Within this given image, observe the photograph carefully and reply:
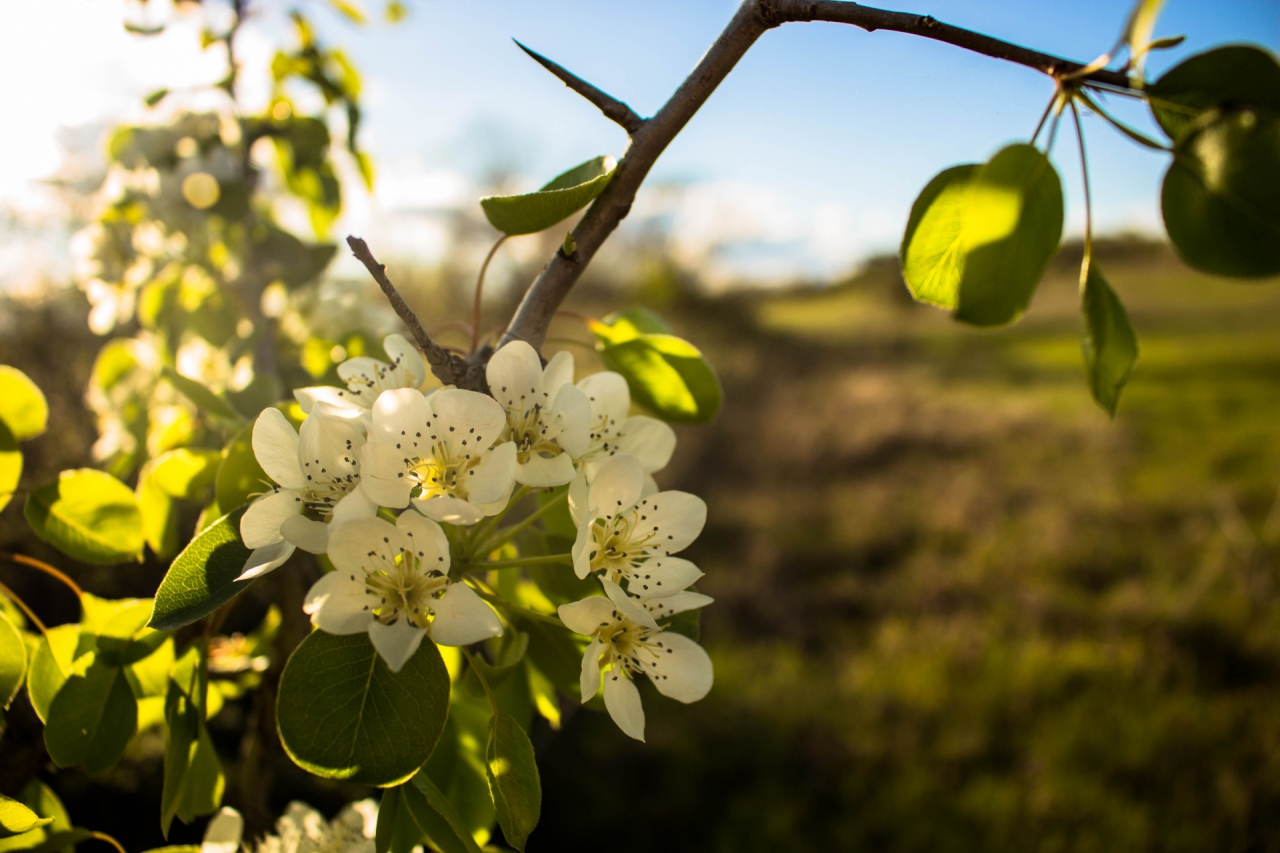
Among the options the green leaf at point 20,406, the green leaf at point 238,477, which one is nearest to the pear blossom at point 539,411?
the green leaf at point 238,477

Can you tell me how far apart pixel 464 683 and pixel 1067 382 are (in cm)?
665

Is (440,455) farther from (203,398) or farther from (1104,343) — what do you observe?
(1104,343)

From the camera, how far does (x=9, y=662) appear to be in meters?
0.56

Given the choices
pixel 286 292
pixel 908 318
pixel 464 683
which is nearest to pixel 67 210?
pixel 286 292

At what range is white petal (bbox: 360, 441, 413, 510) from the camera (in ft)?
1.49

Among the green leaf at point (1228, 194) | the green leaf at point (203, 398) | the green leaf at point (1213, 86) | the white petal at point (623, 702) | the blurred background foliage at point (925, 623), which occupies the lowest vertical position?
the blurred background foliage at point (925, 623)

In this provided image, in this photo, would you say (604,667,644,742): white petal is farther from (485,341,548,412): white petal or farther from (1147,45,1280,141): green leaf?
(1147,45,1280,141): green leaf

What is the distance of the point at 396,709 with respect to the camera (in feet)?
1.54

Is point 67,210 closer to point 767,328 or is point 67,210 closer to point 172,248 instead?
point 172,248

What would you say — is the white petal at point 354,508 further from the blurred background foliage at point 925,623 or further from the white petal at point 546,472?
the blurred background foliage at point 925,623

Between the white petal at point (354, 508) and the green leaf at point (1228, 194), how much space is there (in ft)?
1.73

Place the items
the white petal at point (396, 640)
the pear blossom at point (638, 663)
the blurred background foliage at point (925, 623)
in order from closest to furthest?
the white petal at point (396, 640), the pear blossom at point (638, 663), the blurred background foliage at point (925, 623)

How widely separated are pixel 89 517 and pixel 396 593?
40cm

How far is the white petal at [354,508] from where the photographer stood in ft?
1.50
